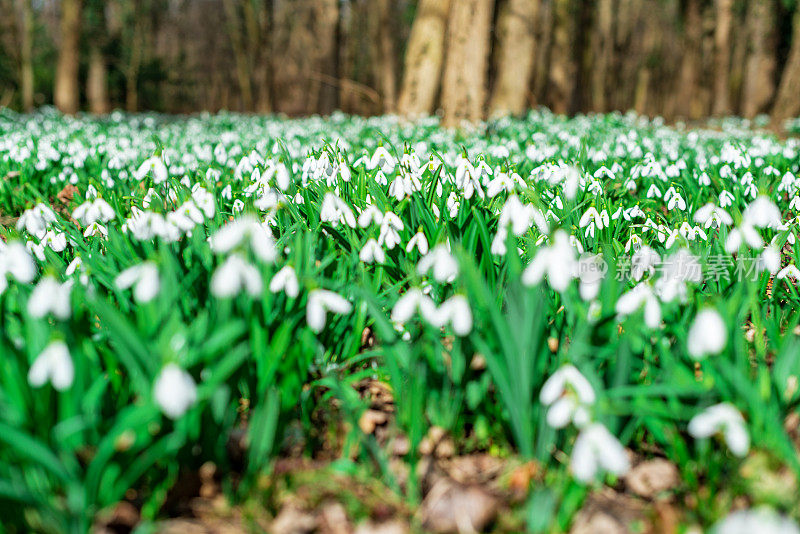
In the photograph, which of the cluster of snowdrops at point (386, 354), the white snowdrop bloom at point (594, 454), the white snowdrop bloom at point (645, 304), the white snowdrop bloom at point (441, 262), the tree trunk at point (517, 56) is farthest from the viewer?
the tree trunk at point (517, 56)

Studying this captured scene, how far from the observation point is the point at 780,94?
32.7 feet

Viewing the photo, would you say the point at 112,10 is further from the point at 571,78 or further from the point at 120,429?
the point at 120,429

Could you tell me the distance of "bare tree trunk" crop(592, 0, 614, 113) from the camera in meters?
19.5

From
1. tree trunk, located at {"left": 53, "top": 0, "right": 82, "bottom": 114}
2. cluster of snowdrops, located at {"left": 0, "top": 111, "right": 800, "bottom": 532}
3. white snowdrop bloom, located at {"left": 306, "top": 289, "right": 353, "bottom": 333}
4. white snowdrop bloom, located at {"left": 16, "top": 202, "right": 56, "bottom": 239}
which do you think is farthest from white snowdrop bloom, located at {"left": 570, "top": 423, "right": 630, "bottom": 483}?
tree trunk, located at {"left": 53, "top": 0, "right": 82, "bottom": 114}

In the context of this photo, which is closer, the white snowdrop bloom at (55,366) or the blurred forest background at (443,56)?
the white snowdrop bloom at (55,366)

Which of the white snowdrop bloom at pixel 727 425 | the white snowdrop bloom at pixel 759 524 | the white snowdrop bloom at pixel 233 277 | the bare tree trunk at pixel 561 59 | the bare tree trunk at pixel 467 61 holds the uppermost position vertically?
the bare tree trunk at pixel 561 59

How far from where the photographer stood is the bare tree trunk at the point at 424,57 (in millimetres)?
9172

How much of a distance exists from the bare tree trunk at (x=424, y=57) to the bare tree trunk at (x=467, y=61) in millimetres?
1127

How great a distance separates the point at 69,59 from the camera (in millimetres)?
12242

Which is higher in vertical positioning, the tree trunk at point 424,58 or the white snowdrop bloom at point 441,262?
the tree trunk at point 424,58

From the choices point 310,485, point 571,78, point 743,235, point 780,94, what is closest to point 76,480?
point 310,485

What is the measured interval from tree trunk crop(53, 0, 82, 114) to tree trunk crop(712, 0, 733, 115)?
1337cm

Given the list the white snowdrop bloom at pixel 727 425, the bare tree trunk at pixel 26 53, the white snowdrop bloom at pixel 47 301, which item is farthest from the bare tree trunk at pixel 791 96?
the bare tree trunk at pixel 26 53

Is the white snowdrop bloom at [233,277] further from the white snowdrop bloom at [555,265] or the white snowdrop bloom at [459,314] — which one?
the white snowdrop bloom at [555,265]
